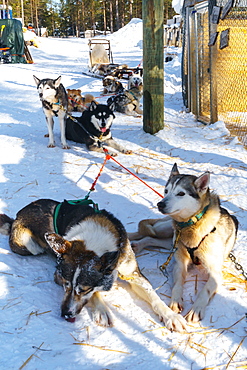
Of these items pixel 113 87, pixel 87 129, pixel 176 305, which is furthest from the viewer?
pixel 113 87

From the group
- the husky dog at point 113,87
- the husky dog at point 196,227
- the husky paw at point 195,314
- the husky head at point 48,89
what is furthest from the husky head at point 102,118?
the husky dog at point 113,87

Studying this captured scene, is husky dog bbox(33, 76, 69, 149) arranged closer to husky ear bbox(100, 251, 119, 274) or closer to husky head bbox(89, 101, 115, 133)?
husky head bbox(89, 101, 115, 133)

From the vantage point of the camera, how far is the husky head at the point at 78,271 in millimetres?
2010

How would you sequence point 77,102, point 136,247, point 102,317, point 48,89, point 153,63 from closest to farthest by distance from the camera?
point 102,317
point 136,247
point 48,89
point 153,63
point 77,102

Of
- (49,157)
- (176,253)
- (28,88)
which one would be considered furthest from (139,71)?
(176,253)

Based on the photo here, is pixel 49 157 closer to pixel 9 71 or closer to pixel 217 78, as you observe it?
pixel 217 78

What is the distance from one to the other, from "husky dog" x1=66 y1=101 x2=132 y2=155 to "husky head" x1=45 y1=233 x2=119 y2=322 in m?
3.86

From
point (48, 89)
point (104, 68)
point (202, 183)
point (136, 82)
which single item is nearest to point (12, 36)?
point (104, 68)

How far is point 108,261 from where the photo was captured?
203cm

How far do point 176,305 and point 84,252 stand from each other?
70 centimetres

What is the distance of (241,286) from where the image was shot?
2471 mm

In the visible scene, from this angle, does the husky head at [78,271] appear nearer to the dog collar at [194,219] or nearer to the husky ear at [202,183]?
the dog collar at [194,219]

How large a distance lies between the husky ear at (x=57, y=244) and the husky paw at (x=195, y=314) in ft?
2.78

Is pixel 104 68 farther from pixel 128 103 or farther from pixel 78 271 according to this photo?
pixel 78 271
